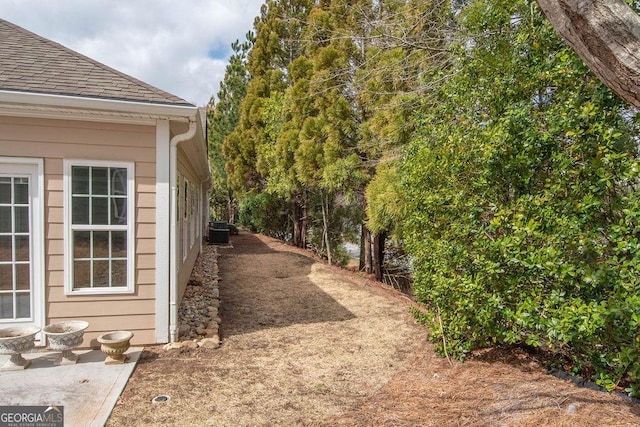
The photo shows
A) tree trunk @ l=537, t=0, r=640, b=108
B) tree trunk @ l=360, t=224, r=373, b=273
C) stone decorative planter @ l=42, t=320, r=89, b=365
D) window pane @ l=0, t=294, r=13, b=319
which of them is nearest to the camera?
tree trunk @ l=537, t=0, r=640, b=108

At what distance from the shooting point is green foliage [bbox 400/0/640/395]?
10.1 ft

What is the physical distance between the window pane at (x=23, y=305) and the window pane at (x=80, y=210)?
989 mm

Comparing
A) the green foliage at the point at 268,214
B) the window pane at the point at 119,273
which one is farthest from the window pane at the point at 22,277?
the green foliage at the point at 268,214

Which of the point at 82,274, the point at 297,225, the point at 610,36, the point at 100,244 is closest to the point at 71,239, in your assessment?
the point at 100,244

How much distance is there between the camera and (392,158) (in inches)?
281

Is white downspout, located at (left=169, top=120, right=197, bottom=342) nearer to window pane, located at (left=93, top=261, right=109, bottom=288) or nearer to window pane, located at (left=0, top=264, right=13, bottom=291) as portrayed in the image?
window pane, located at (left=93, top=261, right=109, bottom=288)

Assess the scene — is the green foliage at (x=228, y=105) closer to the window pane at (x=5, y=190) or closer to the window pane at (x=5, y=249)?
the window pane at (x=5, y=190)

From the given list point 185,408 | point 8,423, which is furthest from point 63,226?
point 185,408

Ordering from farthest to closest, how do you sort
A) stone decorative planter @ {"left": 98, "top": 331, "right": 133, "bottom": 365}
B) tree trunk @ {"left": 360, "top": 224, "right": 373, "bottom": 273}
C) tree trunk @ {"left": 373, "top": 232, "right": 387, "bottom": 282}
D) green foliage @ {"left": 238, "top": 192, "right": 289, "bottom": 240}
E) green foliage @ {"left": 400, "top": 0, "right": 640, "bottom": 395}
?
green foliage @ {"left": 238, "top": 192, "right": 289, "bottom": 240}, tree trunk @ {"left": 360, "top": 224, "right": 373, "bottom": 273}, tree trunk @ {"left": 373, "top": 232, "right": 387, "bottom": 282}, stone decorative planter @ {"left": 98, "top": 331, "right": 133, "bottom": 365}, green foliage @ {"left": 400, "top": 0, "right": 640, "bottom": 395}

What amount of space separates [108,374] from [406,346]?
3427 millimetres

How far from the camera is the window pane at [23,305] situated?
4.36 m

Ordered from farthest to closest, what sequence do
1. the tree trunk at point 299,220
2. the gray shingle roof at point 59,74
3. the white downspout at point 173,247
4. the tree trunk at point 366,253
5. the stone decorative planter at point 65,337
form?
the tree trunk at point 299,220 → the tree trunk at point 366,253 → the white downspout at point 173,247 → the gray shingle roof at point 59,74 → the stone decorative planter at point 65,337

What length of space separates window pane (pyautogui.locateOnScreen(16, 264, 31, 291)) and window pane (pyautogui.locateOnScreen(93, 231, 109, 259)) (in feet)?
2.36

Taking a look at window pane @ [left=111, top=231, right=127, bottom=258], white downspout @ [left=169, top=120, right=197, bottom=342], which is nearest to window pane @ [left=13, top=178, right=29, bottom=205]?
window pane @ [left=111, top=231, right=127, bottom=258]
